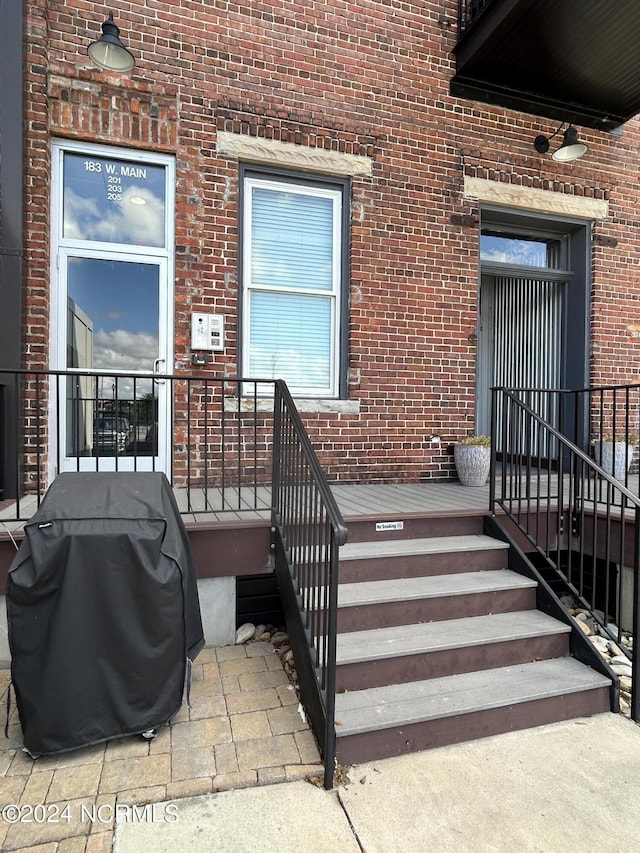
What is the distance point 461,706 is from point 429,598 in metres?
0.60

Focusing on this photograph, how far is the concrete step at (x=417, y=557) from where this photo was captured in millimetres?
2972

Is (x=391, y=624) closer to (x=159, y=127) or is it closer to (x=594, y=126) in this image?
(x=159, y=127)

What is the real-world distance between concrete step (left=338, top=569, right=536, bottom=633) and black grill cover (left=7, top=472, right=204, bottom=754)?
0.94m

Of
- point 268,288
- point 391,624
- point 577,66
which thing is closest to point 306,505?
point 391,624

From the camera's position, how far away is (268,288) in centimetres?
441

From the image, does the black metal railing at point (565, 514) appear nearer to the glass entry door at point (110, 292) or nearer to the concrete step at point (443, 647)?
the concrete step at point (443, 647)

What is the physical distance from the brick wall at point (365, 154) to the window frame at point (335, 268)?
101 millimetres

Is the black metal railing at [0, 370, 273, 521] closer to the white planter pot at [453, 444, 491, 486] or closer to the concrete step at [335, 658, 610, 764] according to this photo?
the concrete step at [335, 658, 610, 764]

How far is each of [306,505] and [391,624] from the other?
0.85 metres

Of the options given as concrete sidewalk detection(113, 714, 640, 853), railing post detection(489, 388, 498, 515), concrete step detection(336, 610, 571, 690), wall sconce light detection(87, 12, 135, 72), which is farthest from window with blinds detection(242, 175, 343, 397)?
concrete sidewalk detection(113, 714, 640, 853)

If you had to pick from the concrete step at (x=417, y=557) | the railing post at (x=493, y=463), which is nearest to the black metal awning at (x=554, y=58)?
the railing post at (x=493, y=463)

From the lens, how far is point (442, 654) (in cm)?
255

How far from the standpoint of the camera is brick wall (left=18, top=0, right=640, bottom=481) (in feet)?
12.6

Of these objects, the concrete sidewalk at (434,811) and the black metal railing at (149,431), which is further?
the black metal railing at (149,431)
